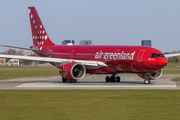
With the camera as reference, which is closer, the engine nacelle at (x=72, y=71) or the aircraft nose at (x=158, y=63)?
the aircraft nose at (x=158, y=63)

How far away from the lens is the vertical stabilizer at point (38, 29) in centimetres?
4434

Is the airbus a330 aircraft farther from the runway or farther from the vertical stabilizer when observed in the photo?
the vertical stabilizer

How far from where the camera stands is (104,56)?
3525 centimetres

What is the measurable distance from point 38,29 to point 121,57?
15.6m

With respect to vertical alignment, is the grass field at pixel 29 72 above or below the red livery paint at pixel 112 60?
below

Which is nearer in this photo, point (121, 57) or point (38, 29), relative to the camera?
point (121, 57)

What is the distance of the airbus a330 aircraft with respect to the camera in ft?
104

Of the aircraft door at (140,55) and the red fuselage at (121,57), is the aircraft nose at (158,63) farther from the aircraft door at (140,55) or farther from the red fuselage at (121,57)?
the aircraft door at (140,55)

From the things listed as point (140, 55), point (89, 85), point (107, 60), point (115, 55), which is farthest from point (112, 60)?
point (89, 85)

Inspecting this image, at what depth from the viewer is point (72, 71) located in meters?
32.4
